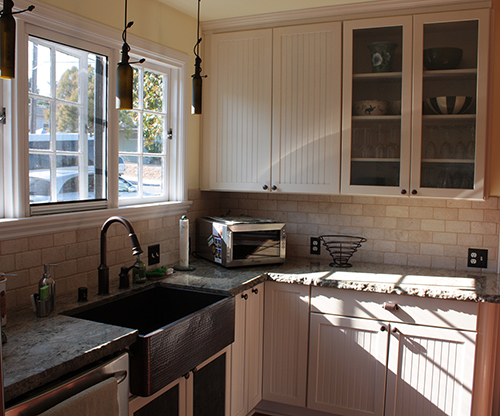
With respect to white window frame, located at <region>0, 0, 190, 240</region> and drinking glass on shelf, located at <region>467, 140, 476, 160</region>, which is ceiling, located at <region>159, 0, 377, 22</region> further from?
drinking glass on shelf, located at <region>467, 140, 476, 160</region>

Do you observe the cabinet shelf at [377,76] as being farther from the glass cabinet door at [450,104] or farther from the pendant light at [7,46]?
the pendant light at [7,46]

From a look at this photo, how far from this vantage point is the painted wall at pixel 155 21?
2.25m

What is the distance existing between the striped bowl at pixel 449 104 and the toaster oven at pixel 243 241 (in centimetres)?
116

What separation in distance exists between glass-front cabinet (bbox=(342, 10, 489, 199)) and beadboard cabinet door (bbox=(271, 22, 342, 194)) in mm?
70

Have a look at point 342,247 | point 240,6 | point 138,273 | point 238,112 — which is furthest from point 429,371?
point 240,6

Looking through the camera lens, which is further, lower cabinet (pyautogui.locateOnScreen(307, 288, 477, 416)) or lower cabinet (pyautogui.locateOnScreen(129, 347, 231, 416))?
lower cabinet (pyautogui.locateOnScreen(307, 288, 477, 416))

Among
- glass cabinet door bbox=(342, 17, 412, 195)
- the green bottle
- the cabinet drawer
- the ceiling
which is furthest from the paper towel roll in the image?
the ceiling

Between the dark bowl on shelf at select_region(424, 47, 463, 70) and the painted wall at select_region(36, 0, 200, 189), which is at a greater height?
the painted wall at select_region(36, 0, 200, 189)

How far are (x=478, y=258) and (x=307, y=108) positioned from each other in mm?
1432

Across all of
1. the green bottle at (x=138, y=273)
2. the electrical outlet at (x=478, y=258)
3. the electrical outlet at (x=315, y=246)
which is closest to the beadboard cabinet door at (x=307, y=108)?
the electrical outlet at (x=315, y=246)

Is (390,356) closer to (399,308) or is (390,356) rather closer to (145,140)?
(399,308)

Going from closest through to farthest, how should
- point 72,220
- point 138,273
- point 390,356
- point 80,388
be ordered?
point 80,388 → point 72,220 → point 138,273 → point 390,356

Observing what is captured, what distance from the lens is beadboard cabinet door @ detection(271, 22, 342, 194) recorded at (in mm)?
2875

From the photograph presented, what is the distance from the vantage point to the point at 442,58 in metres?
2.67
